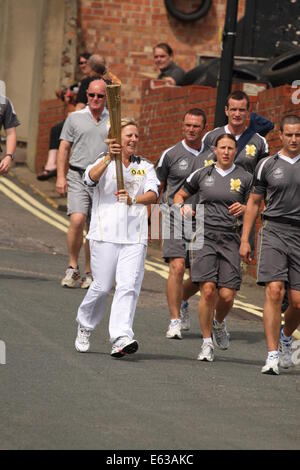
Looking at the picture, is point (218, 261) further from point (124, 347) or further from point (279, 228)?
point (124, 347)

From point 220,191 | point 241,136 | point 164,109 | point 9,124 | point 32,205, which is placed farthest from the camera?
point 32,205

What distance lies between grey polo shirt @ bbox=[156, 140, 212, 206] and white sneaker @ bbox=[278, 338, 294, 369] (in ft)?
6.26

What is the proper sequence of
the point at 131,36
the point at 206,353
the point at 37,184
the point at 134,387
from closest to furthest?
the point at 134,387, the point at 206,353, the point at 37,184, the point at 131,36

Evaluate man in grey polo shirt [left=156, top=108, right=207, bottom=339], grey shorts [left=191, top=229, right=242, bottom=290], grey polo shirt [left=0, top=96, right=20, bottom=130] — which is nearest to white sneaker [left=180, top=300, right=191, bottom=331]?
man in grey polo shirt [left=156, top=108, right=207, bottom=339]

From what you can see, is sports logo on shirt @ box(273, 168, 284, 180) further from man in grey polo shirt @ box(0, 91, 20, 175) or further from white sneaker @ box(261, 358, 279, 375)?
man in grey polo shirt @ box(0, 91, 20, 175)

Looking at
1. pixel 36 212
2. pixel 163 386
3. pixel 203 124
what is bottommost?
pixel 36 212

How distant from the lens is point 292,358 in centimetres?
1223

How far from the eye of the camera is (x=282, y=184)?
11508 millimetres

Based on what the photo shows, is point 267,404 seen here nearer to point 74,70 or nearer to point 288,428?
point 288,428

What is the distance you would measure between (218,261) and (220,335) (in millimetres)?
721

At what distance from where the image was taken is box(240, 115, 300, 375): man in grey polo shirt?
11500mm

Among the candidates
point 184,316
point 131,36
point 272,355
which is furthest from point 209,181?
point 131,36
